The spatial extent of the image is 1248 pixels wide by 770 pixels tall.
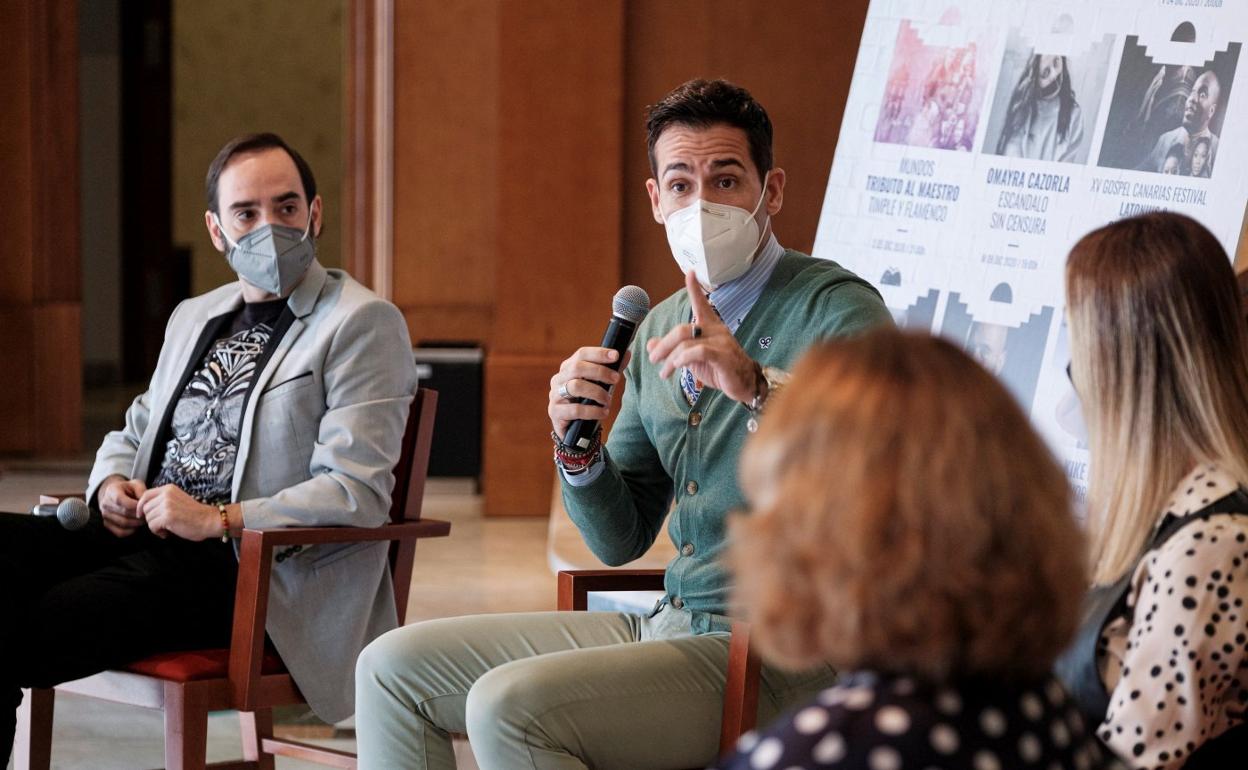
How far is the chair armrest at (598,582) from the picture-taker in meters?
2.48

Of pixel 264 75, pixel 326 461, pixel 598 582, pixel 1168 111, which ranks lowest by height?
pixel 598 582

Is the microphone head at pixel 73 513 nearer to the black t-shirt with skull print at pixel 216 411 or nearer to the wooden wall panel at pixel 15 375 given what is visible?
the black t-shirt with skull print at pixel 216 411

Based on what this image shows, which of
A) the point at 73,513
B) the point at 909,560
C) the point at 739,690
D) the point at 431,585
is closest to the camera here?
the point at 909,560

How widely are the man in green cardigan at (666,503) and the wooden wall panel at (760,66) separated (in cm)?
422

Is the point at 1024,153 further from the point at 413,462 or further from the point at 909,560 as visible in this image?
the point at 909,560

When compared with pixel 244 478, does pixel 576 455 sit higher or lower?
higher

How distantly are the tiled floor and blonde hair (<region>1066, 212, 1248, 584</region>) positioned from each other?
163 cm

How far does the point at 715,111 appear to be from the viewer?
2318 mm

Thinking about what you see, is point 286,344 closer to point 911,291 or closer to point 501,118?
point 911,291

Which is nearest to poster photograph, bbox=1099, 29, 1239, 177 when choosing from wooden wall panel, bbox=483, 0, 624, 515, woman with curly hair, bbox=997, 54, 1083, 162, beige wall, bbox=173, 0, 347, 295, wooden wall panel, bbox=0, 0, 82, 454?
woman with curly hair, bbox=997, 54, 1083, 162

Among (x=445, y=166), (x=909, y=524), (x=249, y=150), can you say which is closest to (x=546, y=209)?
(x=445, y=166)

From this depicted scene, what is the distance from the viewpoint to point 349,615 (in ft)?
9.23

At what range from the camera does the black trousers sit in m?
2.61

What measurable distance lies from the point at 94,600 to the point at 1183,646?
73.9 inches
